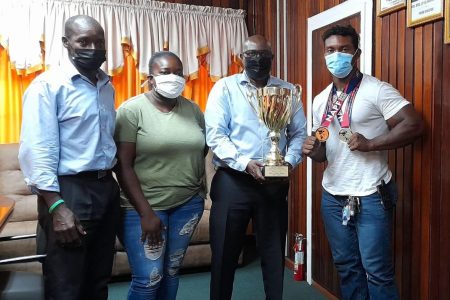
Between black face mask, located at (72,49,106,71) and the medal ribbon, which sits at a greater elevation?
black face mask, located at (72,49,106,71)

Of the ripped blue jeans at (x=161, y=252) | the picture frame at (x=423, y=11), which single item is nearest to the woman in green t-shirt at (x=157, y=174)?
the ripped blue jeans at (x=161, y=252)

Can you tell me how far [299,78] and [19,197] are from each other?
226 cm

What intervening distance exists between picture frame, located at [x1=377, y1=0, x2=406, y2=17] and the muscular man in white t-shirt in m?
0.38

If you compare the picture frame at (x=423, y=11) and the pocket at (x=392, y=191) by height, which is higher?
the picture frame at (x=423, y=11)

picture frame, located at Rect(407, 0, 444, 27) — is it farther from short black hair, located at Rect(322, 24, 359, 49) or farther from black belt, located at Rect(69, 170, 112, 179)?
black belt, located at Rect(69, 170, 112, 179)

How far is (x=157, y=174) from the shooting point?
1.77m

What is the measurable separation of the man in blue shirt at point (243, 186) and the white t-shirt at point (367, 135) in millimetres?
222

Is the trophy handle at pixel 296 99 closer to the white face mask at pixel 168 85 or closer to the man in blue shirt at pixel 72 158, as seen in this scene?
the white face mask at pixel 168 85

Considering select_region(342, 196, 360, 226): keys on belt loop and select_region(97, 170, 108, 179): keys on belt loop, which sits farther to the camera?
select_region(342, 196, 360, 226): keys on belt loop

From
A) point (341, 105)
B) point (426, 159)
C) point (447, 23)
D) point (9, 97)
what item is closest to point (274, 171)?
point (341, 105)

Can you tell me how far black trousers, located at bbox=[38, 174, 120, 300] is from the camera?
154cm

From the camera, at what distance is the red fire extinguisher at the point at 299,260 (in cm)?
305

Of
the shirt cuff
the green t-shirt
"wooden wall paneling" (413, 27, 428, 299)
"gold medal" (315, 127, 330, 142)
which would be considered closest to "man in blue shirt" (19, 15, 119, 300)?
the green t-shirt

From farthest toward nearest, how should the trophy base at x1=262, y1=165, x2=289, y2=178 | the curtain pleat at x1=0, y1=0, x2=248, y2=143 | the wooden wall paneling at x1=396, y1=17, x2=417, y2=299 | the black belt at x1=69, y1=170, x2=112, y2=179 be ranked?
1. the curtain pleat at x1=0, y1=0, x2=248, y2=143
2. the wooden wall paneling at x1=396, y1=17, x2=417, y2=299
3. the trophy base at x1=262, y1=165, x2=289, y2=178
4. the black belt at x1=69, y1=170, x2=112, y2=179
